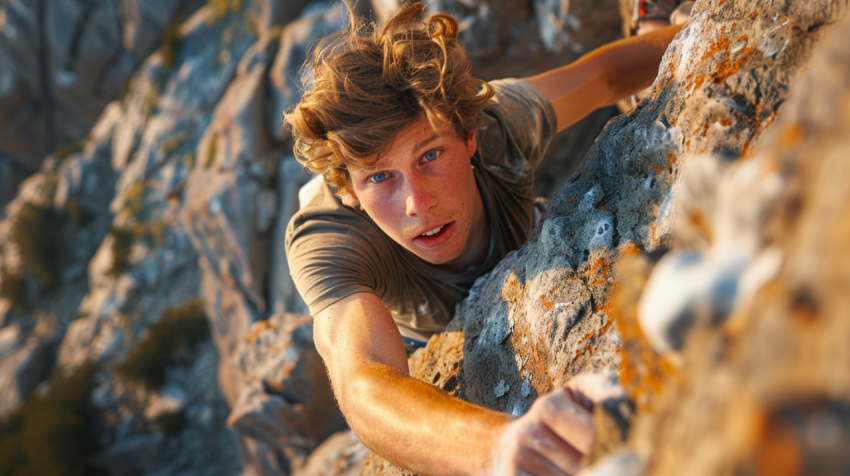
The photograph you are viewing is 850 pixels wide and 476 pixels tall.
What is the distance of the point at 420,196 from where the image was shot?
8.14ft

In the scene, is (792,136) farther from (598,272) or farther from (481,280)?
(481,280)

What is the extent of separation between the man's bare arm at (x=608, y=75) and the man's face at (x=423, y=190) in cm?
113

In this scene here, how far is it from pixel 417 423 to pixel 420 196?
1255 mm

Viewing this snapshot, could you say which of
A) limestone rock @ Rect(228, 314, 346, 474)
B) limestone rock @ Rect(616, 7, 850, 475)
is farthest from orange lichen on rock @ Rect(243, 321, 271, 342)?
limestone rock @ Rect(616, 7, 850, 475)

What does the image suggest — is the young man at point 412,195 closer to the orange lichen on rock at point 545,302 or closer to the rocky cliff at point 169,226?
the orange lichen on rock at point 545,302

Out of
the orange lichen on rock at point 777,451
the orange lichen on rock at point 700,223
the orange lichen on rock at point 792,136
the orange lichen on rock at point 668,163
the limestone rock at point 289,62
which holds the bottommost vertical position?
the limestone rock at point 289,62

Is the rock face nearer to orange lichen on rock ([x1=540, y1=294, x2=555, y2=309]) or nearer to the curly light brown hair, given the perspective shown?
orange lichen on rock ([x1=540, y1=294, x2=555, y2=309])

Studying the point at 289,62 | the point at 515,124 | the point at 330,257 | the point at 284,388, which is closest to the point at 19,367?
the point at 289,62

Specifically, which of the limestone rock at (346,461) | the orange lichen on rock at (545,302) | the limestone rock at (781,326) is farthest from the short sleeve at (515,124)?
the limestone rock at (346,461)

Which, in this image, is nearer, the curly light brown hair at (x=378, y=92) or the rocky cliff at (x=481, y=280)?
the rocky cliff at (x=481, y=280)

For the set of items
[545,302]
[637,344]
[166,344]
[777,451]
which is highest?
[777,451]

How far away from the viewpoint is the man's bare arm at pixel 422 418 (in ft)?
3.76

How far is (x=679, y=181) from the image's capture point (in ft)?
5.53

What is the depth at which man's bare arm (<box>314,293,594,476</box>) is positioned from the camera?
1.15m
